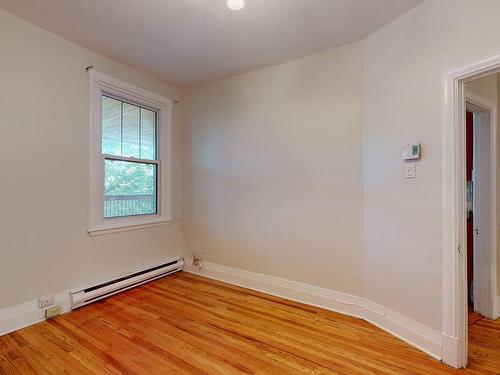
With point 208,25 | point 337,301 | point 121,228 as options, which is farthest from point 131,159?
point 337,301

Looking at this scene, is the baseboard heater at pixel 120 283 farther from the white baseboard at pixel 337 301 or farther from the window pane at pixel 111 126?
the window pane at pixel 111 126

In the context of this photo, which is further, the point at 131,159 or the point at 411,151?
the point at 131,159

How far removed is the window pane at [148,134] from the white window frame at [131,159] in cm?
7

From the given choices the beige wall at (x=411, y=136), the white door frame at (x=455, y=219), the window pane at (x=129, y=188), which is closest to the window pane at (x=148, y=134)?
the window pane at (x=129, y=188)

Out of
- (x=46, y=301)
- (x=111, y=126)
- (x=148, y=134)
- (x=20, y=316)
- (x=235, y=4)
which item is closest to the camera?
(x=235, y=4)

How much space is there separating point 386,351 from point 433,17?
8.18ft

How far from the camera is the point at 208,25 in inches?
90.0

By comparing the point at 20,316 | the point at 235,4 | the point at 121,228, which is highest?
the point at 235,4

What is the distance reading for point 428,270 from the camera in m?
1.95

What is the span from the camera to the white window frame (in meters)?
2.77

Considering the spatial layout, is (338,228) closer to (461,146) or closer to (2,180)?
(461,146)

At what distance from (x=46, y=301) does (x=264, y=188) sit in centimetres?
240

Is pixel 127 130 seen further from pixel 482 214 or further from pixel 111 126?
pixel 482 214

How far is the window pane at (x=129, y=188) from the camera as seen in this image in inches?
119
